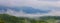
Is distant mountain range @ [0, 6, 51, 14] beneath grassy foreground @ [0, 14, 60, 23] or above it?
above

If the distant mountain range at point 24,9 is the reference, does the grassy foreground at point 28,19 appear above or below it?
below

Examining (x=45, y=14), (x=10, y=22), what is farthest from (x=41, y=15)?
(x=10, y=22)

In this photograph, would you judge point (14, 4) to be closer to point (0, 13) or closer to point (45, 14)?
point (0, 13)

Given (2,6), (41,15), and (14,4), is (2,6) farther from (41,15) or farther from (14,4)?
(41,15)

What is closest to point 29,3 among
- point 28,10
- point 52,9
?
point 28,10

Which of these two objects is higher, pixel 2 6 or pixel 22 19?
pixel 2 6

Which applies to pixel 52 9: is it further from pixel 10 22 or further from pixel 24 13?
pixel 10 22

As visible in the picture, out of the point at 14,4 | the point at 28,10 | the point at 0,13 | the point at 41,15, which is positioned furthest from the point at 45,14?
the point at 0,13

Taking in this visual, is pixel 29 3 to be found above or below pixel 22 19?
above
